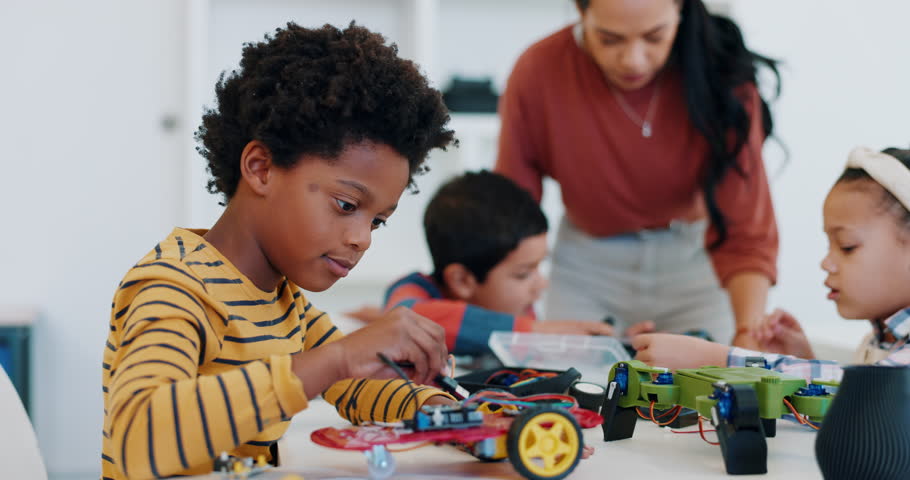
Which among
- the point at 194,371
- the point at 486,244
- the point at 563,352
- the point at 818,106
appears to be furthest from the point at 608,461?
the point at 818,106

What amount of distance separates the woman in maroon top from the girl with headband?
1.47ft

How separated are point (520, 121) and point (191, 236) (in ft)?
3.64

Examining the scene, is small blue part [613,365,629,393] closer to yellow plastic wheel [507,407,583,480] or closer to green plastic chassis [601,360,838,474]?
green plastic chassis [601,360,838,474]

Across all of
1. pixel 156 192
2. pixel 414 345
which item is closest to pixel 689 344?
pixel 414 345

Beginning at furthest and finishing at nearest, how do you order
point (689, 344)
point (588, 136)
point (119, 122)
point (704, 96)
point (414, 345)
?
point (119, 122)
point (588, 136)
point (704, 96)
point (689, 344)
point (414, 345)

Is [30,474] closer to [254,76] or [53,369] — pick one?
[254,76]

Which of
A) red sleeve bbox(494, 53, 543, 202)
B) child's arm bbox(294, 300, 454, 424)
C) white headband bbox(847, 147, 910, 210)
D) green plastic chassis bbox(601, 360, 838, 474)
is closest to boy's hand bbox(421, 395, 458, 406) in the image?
child's arm bbox(294, 300, 454, 424)

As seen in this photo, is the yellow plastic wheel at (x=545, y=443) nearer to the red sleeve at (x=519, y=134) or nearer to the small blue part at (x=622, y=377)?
the small blue part at (x=622, y=377)

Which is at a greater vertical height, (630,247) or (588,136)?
(588,136)

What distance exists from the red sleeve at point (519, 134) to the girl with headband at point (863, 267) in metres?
0.82

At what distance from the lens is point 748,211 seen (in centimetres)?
186

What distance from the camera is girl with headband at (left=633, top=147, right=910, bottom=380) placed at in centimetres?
111

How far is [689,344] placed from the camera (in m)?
1.12

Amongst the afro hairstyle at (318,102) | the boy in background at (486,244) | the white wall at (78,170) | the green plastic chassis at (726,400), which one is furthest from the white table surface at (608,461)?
the white wall at (78,170)
